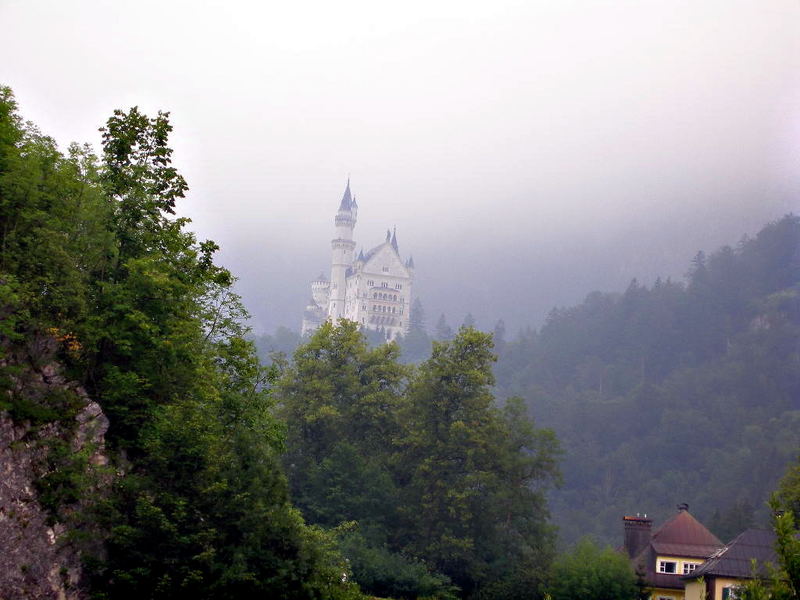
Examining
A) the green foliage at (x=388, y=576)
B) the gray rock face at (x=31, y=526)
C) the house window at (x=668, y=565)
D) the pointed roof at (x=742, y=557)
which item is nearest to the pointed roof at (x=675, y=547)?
the house window at (x=668, y=565)

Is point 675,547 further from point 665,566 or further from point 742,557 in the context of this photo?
point 742,557

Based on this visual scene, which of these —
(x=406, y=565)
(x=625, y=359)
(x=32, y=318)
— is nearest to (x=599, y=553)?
(x=406, y=565)

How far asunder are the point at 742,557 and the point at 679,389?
11203 centimetres

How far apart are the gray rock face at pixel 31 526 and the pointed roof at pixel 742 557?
95.3 ft

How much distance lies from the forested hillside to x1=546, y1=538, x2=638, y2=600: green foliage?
134ft

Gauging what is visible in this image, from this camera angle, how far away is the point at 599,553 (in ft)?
159

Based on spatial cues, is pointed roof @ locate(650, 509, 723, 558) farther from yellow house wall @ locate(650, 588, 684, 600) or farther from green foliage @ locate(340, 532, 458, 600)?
green foliage @ locate(340, 532, 458, 600)

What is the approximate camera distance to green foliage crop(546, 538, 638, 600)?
45.5 meters

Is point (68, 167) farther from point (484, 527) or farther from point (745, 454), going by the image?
point (745, 454)

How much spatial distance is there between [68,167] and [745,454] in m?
110

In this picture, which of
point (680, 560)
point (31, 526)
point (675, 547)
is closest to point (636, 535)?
point (675, 547)

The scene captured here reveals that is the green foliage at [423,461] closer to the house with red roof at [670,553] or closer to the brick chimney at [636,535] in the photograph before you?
the house with red roof at [670,553]

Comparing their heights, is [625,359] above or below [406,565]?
above

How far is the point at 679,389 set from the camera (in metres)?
154
